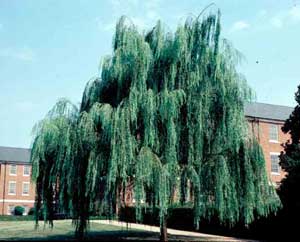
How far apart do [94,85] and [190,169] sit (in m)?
4.55

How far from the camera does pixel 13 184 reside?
61500 millimetres

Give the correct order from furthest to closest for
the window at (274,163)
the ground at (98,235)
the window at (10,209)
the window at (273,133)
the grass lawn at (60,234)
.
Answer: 1. the window at (10,209)
2. the window at (273,133)
3. the window at (274,163)
4. the grass lawn at (60,234)
5. the ground at (98,235)

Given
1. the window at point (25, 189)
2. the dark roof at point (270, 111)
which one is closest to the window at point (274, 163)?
the dark roof at point (270, 111)

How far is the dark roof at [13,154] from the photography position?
204 ft

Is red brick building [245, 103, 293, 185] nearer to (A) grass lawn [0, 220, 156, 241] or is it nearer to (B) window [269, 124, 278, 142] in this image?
(B) window [269, 124, 278, 142]

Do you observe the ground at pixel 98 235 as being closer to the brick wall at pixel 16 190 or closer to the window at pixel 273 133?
the window at pixel 273 133

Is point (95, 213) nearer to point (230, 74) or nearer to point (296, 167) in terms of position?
point (230, 74)

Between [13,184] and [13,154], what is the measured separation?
14.5 feet

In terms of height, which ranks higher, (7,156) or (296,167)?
(7,156)

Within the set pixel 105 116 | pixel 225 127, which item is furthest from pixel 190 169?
pixel 105 116

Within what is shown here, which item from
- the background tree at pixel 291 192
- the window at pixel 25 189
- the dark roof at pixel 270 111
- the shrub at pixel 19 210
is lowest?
the shrub at pixel 19 210

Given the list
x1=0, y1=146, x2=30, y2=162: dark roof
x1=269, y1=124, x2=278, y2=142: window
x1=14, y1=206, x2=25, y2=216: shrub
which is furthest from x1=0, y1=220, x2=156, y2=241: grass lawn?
x1=0, y1=146, x2=30, y2=162: dark roof

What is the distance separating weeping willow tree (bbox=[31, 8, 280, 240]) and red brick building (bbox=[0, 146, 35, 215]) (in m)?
48.5

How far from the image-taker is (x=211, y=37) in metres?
15.1
